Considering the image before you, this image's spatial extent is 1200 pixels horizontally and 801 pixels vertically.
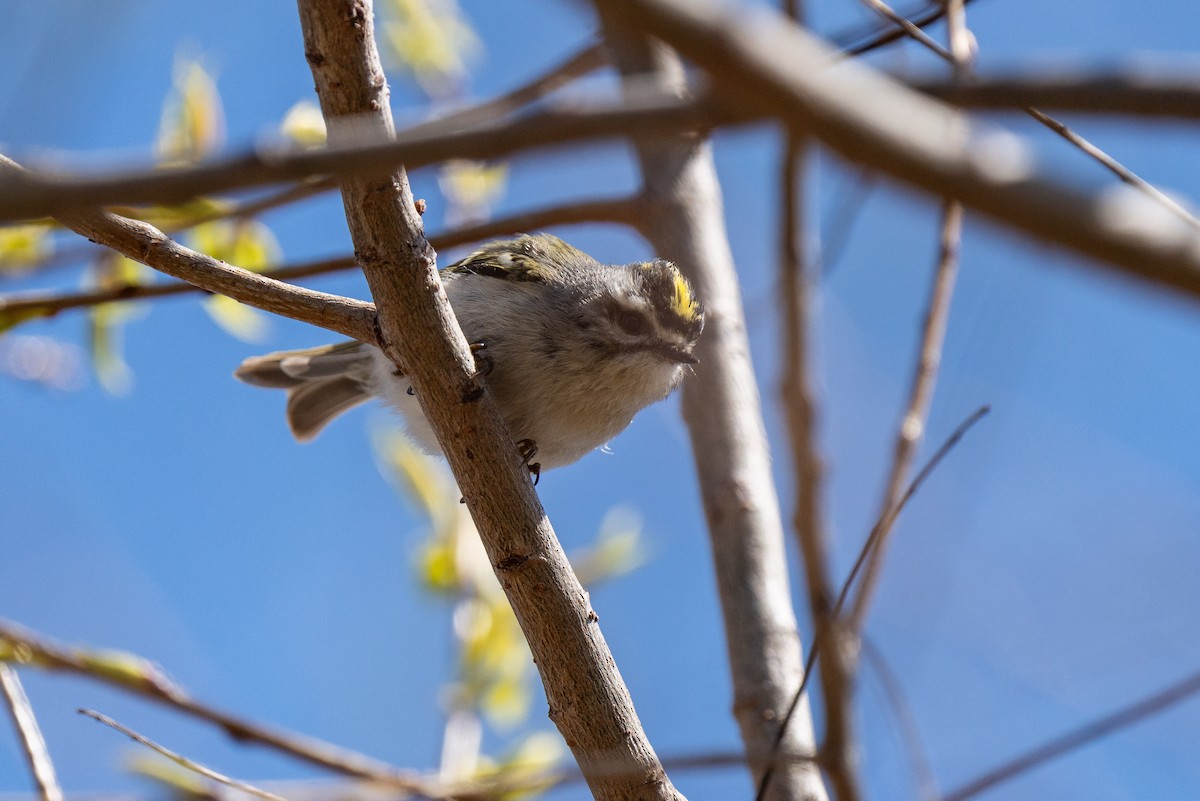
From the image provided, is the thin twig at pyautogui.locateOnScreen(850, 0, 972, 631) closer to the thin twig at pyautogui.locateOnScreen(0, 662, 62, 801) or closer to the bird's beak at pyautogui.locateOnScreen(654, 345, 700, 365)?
the bird's beak at pyautogui.locateOnScreen(654, 345, 700, 365)

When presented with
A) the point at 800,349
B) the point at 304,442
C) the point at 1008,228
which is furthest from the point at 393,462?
the point at 1008,228

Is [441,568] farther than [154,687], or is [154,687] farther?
[441,568]

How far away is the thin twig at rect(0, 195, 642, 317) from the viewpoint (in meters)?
2.62

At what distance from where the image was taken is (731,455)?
10.5 feet

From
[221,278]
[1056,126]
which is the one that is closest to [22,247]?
[221,278]

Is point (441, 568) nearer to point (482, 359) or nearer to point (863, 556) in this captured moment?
point (482, 359)

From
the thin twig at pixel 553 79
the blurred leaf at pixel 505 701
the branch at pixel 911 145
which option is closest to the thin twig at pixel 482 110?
the thin twig at pixel 553 79

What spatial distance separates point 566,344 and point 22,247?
1533 millimetres

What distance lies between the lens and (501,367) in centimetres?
299

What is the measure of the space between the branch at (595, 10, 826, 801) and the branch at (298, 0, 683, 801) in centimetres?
49

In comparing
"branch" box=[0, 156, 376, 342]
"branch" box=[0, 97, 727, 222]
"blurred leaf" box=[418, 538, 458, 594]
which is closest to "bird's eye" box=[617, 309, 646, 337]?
"blurred leaf" box=[418, 538, 458, 594]

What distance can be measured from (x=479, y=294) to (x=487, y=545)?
1.32 m

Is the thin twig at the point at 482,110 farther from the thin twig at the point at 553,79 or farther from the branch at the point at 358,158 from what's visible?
the branch at the point at 358,158

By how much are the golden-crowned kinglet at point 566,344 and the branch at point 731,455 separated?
18 cm
